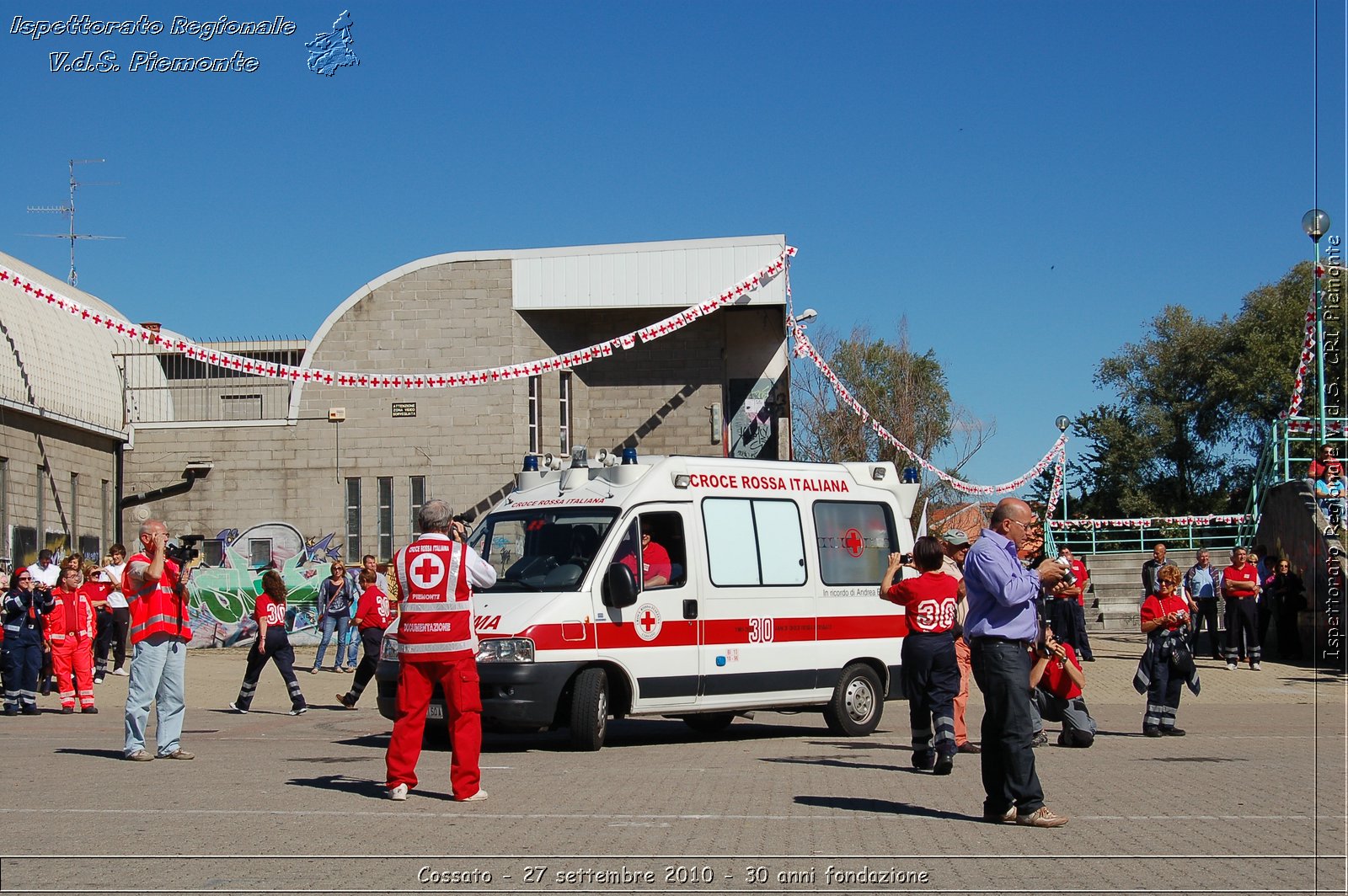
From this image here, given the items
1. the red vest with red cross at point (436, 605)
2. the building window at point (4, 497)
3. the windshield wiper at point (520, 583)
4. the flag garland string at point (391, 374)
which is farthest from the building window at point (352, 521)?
the red vest with red cross at point (436, 605)

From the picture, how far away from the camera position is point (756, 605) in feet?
44.9

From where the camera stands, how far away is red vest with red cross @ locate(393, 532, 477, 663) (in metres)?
8.73

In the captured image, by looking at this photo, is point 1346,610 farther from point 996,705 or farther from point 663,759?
Answer: point 996,705

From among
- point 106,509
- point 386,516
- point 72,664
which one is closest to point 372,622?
point 72,664

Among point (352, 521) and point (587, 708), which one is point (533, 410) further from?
point (587, 708)

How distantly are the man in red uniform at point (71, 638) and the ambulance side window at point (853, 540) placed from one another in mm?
9314

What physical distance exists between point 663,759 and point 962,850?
5081mm

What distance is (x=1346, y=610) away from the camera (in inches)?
876

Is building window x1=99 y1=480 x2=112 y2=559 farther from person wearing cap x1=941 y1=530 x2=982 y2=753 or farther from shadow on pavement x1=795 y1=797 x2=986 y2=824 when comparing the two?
shadow on pavement x1=795 y1=797 x2=986 y2=824

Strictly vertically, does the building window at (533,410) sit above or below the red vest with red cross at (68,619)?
above

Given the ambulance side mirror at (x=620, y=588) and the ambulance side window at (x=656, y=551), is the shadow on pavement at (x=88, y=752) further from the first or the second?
the ambulance side window at (x=656, y=551)

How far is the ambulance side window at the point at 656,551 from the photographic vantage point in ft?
42.5

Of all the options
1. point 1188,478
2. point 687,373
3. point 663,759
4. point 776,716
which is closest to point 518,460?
point 687,373

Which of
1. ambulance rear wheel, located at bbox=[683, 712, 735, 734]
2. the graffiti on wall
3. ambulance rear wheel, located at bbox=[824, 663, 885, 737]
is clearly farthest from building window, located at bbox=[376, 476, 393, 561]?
ambulance rear wheel, located at bbox=[824, 663, 885, 737]
